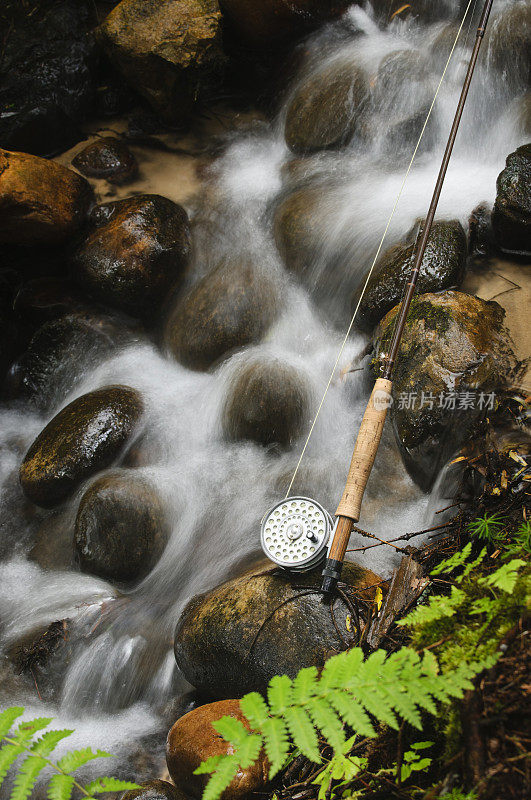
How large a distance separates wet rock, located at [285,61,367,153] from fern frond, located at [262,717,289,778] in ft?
22.4

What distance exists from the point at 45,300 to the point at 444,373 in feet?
16.3

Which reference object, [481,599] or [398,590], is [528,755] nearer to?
[481,599]

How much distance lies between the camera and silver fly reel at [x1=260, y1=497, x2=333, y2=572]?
3.23m

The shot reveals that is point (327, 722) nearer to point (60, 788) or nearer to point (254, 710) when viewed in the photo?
point (254, 710)

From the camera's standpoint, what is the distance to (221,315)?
608 centimetres

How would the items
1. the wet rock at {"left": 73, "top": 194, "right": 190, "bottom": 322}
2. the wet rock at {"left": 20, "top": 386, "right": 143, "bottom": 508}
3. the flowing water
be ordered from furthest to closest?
1. the wet rock at {"left": 73, "top": 194, "right": 190, "bottom": 322}
2. the wet rock at {"left": 20, "top": 386, "right": 143, "bottom": 508}
3. the flowing water

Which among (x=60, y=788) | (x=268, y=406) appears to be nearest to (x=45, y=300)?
(x=268, y=406)

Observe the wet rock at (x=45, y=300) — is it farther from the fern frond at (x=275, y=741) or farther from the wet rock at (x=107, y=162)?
the fern frond at (x=275, y=741)

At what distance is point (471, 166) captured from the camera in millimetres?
6098

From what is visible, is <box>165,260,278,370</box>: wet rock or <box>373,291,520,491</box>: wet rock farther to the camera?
<box>165,260,278,370</box>: wet rock

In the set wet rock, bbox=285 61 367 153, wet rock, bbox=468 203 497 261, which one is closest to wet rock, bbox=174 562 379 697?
wet rock, bbox=468 203 497 261

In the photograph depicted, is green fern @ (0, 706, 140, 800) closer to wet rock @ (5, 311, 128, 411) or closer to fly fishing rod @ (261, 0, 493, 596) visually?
fly fishing rod @ (261, 0, 493, 596)

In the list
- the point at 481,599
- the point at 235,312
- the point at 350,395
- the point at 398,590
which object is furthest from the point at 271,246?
→ the point at 481,599

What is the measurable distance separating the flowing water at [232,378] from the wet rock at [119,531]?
0.38ft
